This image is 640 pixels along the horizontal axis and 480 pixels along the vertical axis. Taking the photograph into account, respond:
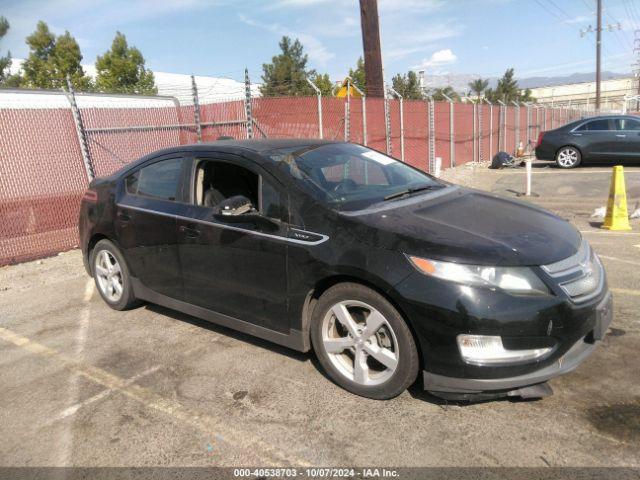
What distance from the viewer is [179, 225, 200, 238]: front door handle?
3.86m

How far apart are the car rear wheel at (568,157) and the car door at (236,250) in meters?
14.0

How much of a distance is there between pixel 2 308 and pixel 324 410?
421cm

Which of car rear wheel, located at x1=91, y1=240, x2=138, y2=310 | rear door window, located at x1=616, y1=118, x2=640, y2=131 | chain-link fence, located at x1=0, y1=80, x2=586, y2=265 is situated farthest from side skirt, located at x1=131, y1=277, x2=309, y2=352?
rear door window, located at x1=616, y1=118, x2=640, y2=131

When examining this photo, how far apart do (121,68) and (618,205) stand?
113 feet

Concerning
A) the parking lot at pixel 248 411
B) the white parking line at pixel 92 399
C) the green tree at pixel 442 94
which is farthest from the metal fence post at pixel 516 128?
the white parking line at pixel 92 399

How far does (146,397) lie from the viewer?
331 centimetres

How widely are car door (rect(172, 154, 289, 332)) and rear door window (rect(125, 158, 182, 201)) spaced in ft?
0.68

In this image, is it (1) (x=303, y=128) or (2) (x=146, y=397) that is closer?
(2) (x=146, y=397)

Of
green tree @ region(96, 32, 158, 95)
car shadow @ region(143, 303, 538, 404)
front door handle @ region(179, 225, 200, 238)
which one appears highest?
green tree @ region(96, 32, 158, 95)

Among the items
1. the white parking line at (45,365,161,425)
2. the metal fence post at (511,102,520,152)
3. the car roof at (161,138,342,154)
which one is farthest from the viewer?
the metal fence post at (511,102,520,152)

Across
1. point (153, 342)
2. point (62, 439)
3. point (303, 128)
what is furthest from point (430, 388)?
point (303, 128)

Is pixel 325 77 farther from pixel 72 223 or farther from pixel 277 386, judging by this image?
pixel 277 386

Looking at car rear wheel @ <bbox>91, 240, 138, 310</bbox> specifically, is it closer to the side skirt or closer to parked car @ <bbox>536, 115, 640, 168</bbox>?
the side skirt

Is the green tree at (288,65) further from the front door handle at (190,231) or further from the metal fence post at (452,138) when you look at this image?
the front door handle at (190,231)
